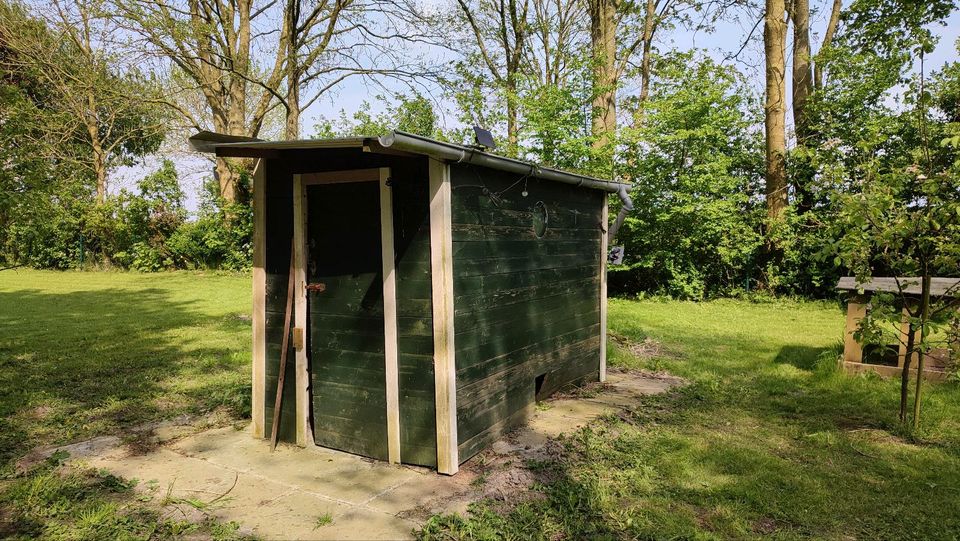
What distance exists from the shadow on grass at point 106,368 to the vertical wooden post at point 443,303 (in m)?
2.24

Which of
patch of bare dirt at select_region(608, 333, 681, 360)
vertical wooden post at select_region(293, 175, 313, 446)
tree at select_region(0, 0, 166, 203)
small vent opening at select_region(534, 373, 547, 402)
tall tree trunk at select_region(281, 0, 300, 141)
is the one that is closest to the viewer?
vertical wooden post at select_region(293, 175, 313, 446)

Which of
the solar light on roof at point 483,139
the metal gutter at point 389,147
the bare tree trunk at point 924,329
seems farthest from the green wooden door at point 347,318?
the bare tree trunk at point 924,329

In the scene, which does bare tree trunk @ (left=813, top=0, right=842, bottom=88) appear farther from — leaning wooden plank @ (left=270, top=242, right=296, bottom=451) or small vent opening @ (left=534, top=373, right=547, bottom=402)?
leaning wooden plank @ (left=270, top=242, right=296, bottom=451)

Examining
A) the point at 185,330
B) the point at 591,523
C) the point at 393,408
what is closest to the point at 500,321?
the point at 393,408

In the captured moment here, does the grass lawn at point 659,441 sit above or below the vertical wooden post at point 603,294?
below

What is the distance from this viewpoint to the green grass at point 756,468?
2.88 meters

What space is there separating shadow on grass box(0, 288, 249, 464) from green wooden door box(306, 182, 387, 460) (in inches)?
54.8

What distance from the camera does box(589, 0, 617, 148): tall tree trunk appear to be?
12250 mm

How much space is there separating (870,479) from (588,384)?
2702mm

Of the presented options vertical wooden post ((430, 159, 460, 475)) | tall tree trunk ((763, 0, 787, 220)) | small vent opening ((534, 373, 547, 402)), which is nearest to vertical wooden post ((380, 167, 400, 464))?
vertical wooden post ((430, 159, 460, 475))

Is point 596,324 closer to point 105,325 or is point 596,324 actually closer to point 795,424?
point 795,424

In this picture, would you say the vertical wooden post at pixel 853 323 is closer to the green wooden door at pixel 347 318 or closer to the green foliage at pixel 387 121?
the green wooden door at pixel 347 318

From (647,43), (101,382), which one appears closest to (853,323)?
(101,382)

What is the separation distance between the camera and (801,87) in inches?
502
